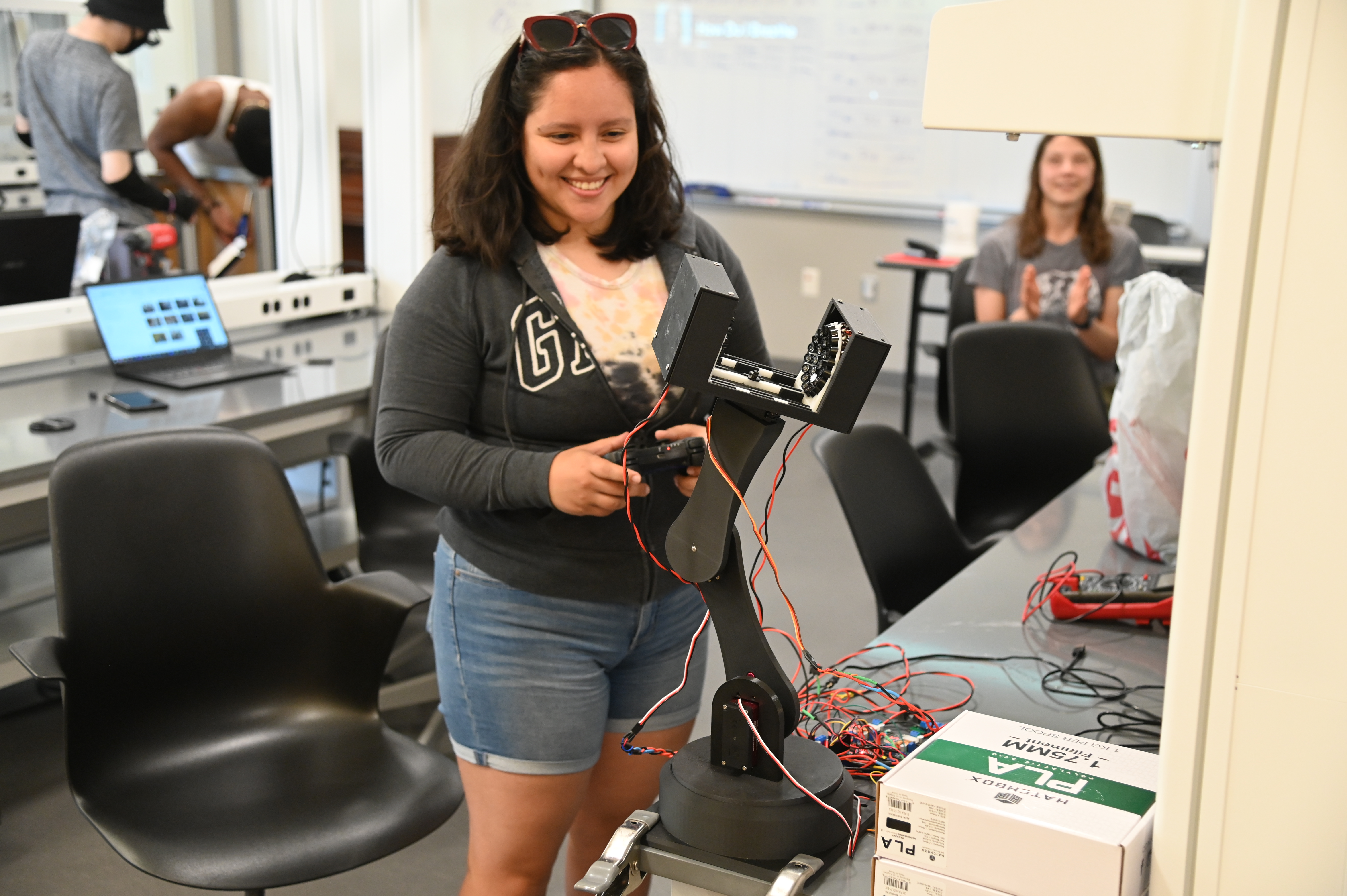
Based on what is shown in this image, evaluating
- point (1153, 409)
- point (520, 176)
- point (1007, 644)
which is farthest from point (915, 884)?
point (1153, 409)

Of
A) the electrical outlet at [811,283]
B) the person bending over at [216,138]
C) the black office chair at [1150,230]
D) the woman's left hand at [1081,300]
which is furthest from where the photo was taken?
the electrical outlet at [811,283]

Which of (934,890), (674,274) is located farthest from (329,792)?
(934,890)

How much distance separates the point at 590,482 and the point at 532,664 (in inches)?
10.0

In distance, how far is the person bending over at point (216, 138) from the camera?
3615 mm

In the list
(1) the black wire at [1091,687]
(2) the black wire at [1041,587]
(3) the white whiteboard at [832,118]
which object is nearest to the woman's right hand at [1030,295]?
(2) the black wire at [1041,587]

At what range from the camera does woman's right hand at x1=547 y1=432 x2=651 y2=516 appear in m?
1.21

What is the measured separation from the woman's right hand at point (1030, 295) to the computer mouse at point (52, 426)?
239 centimetres

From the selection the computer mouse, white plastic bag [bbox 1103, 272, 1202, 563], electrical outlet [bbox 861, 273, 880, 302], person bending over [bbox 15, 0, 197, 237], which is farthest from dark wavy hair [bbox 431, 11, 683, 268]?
electrical outlet [bbox 861, 273, 880, 302]

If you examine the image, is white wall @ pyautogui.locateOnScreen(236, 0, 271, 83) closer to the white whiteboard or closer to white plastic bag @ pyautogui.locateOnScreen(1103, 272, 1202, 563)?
the white whiteboard

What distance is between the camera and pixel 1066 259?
341 cm

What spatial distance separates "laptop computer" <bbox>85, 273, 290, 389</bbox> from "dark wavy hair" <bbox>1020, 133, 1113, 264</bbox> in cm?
208

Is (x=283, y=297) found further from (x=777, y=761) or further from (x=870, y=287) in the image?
(x=870, y=287)

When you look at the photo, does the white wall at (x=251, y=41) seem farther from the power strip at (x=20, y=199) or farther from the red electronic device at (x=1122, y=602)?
the red electronic device at (x=1122, y=602)

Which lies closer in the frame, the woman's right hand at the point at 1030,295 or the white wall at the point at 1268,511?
the white wall at the point at 1268,511
